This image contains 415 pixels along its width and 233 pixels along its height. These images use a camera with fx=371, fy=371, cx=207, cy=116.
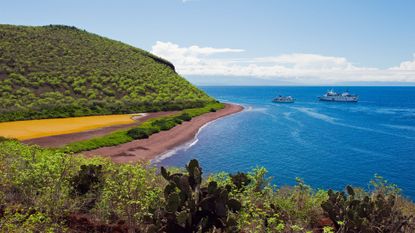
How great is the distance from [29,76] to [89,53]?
2723 centimetres

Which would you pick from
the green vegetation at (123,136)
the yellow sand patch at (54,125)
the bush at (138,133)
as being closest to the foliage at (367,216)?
the green vegetation at (123,136)

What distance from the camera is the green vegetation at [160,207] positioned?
Result: 30.7 ft

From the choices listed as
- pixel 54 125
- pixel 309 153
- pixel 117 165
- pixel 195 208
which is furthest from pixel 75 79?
pixel 195 208

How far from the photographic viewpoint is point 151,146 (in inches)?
1474

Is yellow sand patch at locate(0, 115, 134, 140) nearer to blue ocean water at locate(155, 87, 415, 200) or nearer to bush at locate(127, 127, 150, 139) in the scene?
bush at locate(127, 127, 150, 139)

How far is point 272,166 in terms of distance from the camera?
32.1m

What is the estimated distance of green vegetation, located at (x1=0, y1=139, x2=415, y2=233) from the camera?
935 cm

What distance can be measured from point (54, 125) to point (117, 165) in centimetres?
3337

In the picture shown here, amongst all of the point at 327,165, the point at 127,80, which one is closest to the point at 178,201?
the point at 327,165

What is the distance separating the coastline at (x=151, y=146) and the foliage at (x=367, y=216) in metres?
16.3

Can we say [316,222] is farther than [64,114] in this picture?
No

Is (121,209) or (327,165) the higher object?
(121,209)

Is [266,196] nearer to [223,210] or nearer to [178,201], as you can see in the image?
[223,210]

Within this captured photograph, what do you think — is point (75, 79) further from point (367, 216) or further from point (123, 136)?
point (367, 216)
